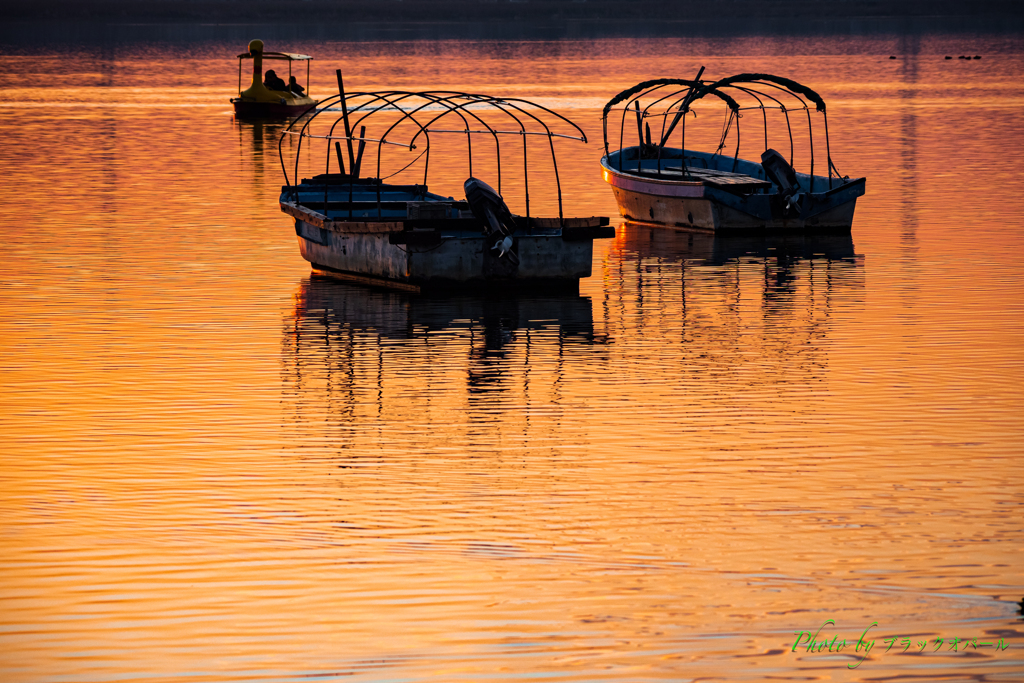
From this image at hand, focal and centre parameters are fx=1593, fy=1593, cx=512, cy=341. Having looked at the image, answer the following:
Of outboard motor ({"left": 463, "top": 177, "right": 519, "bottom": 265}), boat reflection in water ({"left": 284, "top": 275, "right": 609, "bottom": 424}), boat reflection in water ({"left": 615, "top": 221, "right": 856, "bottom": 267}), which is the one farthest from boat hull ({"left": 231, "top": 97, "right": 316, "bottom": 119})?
outboard motor ({"left": 463, "top": 177, "right": 519, "bottom": 265})

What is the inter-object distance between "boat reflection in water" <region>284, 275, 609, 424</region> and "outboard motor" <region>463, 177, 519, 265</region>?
25.5 inches

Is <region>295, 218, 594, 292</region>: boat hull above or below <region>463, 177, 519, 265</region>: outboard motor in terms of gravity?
below

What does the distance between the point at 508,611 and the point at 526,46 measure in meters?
130

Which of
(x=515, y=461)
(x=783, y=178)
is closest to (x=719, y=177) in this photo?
(x=783, y=178)

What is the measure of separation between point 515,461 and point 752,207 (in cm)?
1443

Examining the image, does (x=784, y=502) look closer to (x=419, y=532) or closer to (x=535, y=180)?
(x=419, y=532)

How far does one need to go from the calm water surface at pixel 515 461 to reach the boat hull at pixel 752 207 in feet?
1.42

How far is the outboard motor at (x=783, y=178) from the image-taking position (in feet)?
84.1

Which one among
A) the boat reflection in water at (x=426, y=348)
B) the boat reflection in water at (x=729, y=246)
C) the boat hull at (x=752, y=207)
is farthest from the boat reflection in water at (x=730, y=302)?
the boat reflection in water at (x=426, y=348)

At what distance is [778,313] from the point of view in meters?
19.1

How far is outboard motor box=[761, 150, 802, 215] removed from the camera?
25625 mm

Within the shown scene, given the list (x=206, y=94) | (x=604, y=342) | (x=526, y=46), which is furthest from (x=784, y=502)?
(x=526, y=46)

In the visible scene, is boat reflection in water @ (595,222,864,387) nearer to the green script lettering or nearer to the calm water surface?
the calm water surface

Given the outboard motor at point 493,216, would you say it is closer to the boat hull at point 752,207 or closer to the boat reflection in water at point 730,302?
the boat reflection in water at point 730,302
